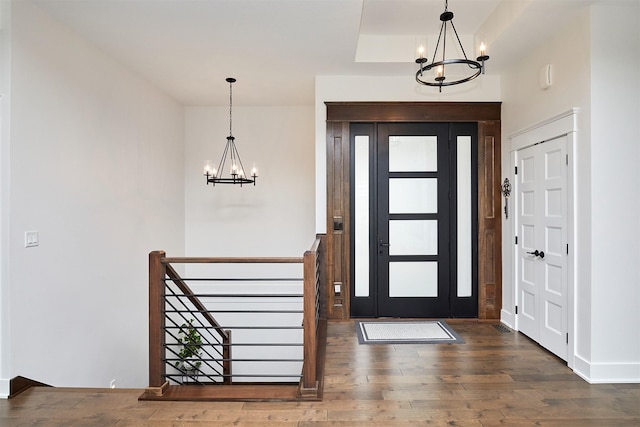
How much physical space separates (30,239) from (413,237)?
12.2ft

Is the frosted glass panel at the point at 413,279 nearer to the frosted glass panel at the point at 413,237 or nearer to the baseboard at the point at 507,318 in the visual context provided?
the frosted glass panel at the point at 413,237

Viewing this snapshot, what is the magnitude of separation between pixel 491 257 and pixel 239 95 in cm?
388

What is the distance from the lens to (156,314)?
9.39ft

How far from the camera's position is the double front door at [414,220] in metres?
4.73

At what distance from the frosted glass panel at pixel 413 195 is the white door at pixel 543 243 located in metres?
0.91

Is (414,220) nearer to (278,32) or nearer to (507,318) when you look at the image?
(507,318)

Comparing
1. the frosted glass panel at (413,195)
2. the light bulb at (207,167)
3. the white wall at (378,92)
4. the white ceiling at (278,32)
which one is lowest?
the frosted glass panel at (413,195)

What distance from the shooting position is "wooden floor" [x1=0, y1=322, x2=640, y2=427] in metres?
2.49

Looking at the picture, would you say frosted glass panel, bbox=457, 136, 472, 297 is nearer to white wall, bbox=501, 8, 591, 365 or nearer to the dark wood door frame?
the dark wood door frame

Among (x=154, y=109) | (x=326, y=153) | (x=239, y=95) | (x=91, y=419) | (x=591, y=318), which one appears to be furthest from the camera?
(x=239, y=95)

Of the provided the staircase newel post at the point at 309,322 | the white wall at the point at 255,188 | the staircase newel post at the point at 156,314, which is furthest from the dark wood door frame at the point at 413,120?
the staircase newel post at the point at 156,314

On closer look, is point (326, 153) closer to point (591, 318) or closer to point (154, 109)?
point (154, 109)

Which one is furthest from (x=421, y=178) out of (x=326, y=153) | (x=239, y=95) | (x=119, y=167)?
(x=119, y=167)

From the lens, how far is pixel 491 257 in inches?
186
